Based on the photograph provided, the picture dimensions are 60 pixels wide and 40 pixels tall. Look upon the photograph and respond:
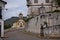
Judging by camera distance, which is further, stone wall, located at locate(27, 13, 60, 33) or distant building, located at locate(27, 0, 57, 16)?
distant building, located at locate(27, 0, 57, 16)

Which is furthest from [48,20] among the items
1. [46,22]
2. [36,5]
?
[36,5]

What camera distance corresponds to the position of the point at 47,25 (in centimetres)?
5178

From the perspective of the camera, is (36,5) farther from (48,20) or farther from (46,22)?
(46,22)

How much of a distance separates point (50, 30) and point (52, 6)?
3359 centimetres

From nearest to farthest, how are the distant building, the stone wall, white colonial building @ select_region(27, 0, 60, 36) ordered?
white colonial building @ select_region(27, 0, 60, 36), the stone wall, the distant building

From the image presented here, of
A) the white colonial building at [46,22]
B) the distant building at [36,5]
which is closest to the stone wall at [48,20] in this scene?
the white colonial building at [46,22]

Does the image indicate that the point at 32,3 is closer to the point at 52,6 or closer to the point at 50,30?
the point at 52,6

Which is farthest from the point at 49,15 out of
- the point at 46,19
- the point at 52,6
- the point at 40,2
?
the point at 40,2

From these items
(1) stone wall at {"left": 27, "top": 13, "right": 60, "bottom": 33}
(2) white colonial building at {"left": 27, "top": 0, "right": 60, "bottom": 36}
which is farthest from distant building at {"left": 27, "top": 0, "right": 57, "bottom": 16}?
(1) stone wall at {"left": 27, "top": 13, "right": 60, "bottom": 33}

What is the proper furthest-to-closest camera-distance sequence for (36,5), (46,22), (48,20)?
(36,5) < (48,20) < (46,22)

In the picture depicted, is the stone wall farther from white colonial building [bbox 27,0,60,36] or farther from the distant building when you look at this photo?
the distant building

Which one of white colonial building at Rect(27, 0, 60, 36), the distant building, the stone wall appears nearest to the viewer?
white colonial building at Rect(27, 0, 60, 36)

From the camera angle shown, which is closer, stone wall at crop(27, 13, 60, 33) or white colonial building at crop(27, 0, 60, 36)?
white colonial building at crop(27, 0, 60, 36)

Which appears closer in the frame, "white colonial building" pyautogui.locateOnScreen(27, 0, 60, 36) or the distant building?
"white colonial building" pyautogui.locateOnScreen(27, 0, 60, 36)
